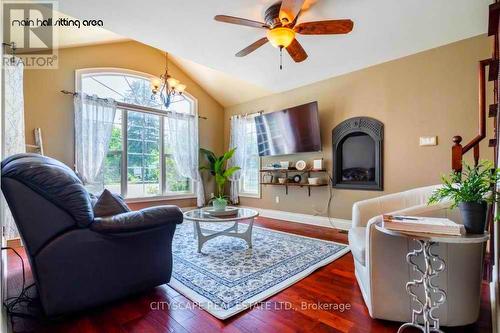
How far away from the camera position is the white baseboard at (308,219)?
405cm

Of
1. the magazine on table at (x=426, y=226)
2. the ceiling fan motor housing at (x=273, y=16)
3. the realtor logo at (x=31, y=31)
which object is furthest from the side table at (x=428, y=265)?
the realtor logo at (x=31, y=31)

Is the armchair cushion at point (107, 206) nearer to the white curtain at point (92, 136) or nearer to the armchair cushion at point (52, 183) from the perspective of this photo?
the armchair cushion at point (52, 183)

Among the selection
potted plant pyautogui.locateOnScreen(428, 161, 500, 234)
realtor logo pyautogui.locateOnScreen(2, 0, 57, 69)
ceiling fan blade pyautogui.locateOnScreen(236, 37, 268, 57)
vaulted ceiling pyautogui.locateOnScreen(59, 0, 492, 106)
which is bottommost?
potted plant pyautogui.locateOnScreen(428, 161, 500, 234)

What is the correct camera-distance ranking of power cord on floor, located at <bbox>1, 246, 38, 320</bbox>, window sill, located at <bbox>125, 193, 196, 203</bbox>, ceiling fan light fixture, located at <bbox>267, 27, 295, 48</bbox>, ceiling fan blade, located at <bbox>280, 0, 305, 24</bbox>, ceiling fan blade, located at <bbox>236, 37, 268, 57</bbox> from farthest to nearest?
window sill, located at <bbox>125, 193, 196, 203</bbox>, ceiling fan blade, located at <bbox>236, 37, 268, 57</bbox>, ceiling fan light fixture, located at <bbox>267, 27, 295, 48</bbox>, ceiling fan blade, located at <bbox>280, 0, 305, 24</bbox>, power cord on floor, located at <bbox>1, 246, 38, 320</bbox>

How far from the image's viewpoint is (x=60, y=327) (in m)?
1.52

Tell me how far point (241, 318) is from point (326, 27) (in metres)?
2.68

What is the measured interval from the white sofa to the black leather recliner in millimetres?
1515

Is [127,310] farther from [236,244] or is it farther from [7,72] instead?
[7,72]

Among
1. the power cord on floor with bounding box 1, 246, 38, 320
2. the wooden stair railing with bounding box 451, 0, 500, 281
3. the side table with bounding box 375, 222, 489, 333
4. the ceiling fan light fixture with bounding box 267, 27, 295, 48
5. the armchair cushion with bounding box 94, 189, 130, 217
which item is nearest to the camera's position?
the side table with bounding box 375, 222, 489, 333

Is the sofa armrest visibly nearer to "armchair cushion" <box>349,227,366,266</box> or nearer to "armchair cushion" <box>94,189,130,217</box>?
"armchair cushion" <box>94,189,130,217</box>

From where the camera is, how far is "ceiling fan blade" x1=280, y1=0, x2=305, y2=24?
6.78 feet

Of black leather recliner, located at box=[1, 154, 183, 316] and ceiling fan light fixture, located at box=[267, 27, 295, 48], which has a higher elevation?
ceiling fan light fixture, located at box=[267, 27, 295, 48]

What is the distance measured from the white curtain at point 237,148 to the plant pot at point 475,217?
→ 4705mm

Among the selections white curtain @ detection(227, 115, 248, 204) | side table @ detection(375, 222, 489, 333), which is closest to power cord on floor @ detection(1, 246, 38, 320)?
side table @ detection(375, 222, 489, 333)
